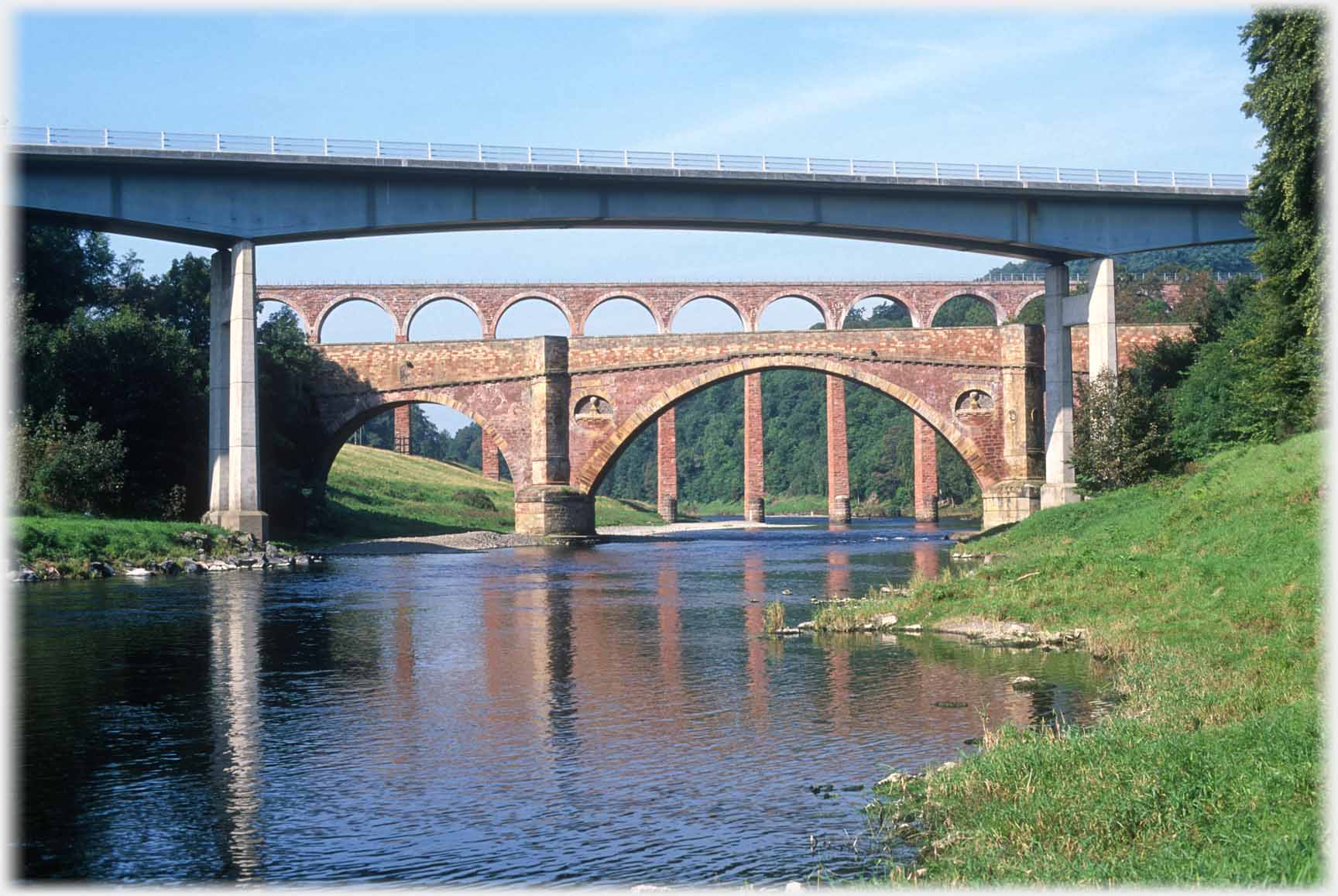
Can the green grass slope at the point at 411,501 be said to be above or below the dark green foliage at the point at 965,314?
below

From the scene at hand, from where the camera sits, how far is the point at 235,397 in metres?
39.9

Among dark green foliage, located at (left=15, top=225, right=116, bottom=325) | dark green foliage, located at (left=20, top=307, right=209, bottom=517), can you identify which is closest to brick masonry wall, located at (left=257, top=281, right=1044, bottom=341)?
dark green foliage, located at (left=15, top=225, right=116, bottom=325)

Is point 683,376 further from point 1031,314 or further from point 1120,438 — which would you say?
point 1031,314

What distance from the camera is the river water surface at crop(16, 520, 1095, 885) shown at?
9.65 m

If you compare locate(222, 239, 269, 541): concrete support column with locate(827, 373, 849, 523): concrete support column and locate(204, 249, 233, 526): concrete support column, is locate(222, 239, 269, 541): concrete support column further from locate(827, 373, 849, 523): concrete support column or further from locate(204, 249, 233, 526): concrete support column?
locate(827, 373, 849, 523): concrete support column

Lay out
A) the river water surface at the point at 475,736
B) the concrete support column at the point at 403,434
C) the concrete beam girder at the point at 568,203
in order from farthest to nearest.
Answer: the concrete support column at the point at 403,434 → the concrete beam girder at the point at 568,203 → the river water surface at the point at 475,736

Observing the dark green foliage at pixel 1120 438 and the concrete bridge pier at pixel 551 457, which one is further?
the concrete bridge pier at pixel 551 457

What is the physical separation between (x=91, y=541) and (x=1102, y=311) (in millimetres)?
29756

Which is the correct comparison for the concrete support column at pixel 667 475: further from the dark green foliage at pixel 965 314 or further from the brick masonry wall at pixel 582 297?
the dark green foliage at pixel 965 314

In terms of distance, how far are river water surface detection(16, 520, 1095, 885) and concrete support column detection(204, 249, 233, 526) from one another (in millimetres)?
14771

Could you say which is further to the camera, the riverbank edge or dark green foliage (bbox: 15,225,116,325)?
dark green foliage (bbox: 15,225,116,325)

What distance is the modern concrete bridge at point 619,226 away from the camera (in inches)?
1508

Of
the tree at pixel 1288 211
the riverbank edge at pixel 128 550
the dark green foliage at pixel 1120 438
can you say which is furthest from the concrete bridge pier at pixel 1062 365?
the riverbank edge at pixel 128 550

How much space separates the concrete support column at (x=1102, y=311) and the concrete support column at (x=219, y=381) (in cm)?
2570
